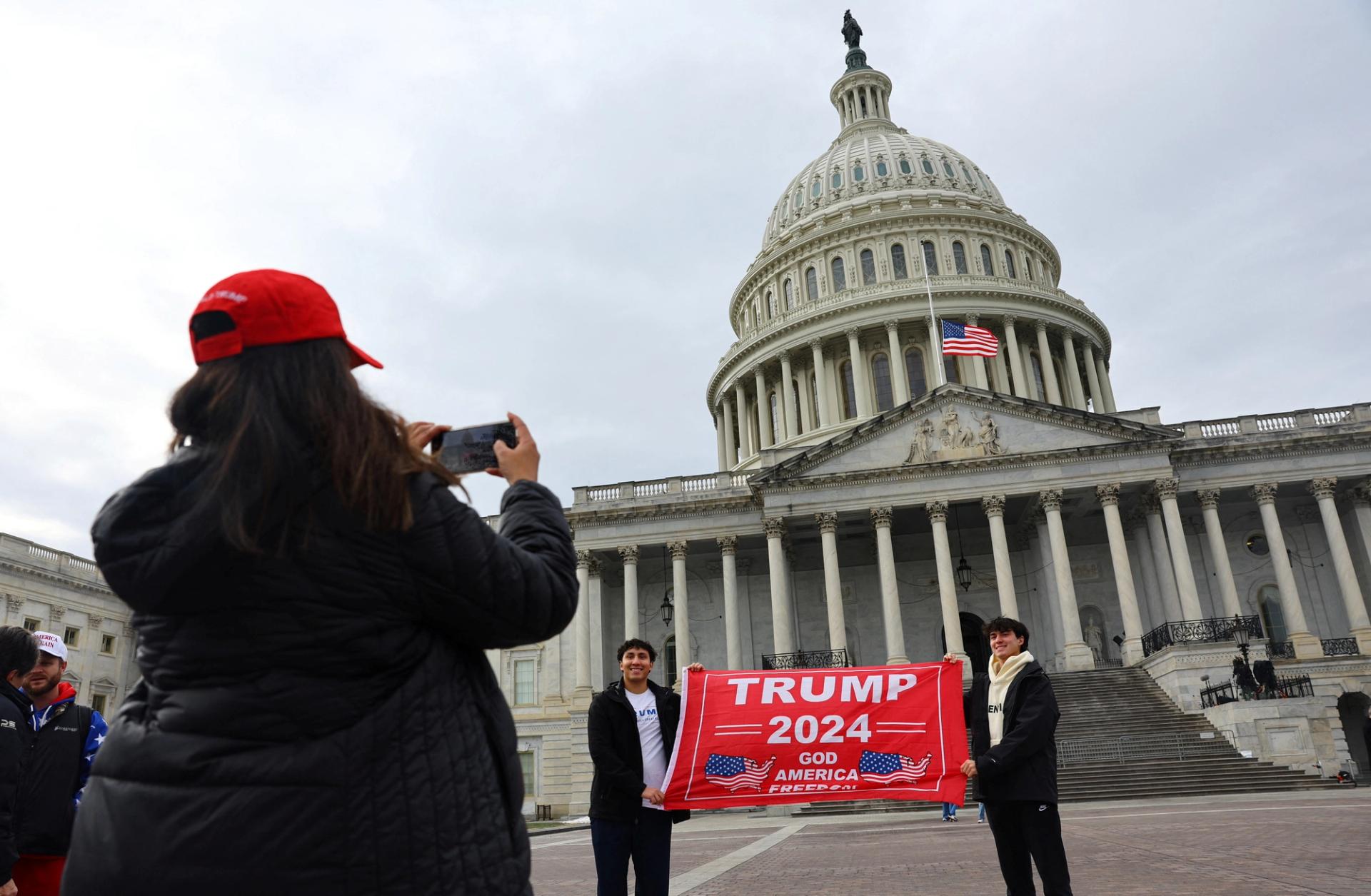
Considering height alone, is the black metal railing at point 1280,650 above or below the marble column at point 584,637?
below

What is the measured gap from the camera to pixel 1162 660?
33875 millimetres

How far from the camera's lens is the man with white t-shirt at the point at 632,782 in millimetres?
6809

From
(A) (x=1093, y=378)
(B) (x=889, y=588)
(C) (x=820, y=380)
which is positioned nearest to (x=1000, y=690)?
(B) (x=889, y=588)

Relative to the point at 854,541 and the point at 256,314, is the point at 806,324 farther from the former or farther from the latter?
the point at 256,314

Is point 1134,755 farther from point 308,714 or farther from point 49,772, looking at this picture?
point 308,714

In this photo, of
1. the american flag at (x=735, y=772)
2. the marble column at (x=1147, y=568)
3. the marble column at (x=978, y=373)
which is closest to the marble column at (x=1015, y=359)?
the marble column at (x=978, y=373)

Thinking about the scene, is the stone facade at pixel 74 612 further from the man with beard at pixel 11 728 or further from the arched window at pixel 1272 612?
the arched window at pixel 1272 612

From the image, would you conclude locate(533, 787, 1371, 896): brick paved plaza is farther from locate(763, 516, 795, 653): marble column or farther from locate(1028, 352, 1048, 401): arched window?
locate(1028, 352, 1048, 401): arched window

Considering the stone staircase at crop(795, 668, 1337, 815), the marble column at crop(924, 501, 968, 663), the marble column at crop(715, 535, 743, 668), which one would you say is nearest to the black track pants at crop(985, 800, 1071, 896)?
the stone staircase at crop(795, 668, 1337, 815)

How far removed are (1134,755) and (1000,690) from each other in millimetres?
25287

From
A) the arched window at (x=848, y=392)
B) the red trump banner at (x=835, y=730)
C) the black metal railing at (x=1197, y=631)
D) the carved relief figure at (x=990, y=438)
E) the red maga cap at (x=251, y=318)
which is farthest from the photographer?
the arched window at (x=848, y=392)

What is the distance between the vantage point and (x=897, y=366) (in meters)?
56.8

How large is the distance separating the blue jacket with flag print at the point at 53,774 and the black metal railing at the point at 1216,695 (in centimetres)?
3212

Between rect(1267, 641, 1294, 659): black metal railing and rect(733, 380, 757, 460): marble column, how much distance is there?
109 feet
